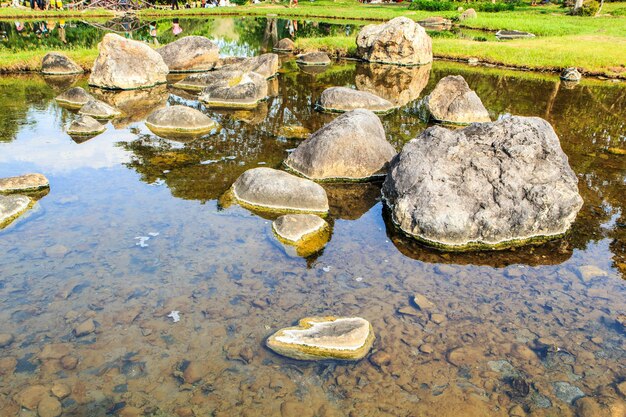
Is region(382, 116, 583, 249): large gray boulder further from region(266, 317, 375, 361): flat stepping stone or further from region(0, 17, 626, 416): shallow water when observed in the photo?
region(266, 317, 375, 361): flat stepping stone

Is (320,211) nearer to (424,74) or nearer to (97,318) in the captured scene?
(97,318)

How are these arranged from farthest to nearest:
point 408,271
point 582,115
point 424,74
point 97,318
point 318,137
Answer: point 424,74, point 582,115, point 318,137, point 408,271, point 97,318

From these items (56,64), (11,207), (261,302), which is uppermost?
(56,64)

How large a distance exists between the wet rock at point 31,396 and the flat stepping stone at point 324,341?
2.63m

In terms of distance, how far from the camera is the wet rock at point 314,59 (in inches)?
1201

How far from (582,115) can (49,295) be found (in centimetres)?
1930

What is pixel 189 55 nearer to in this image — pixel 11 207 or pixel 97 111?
pixel 97 111

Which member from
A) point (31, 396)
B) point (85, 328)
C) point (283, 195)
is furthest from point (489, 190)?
point (31, 396)

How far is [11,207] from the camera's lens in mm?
9633

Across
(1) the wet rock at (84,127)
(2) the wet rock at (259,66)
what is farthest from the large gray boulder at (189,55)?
(1) the wet rock at (84,127)

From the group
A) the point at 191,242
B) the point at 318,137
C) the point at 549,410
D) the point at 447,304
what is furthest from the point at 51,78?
the point at 549,410

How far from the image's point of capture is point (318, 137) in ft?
40.1

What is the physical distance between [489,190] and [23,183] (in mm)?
9782

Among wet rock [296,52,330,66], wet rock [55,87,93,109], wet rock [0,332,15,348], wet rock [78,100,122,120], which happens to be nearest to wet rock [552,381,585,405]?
wet rock [0,332,15,348]
